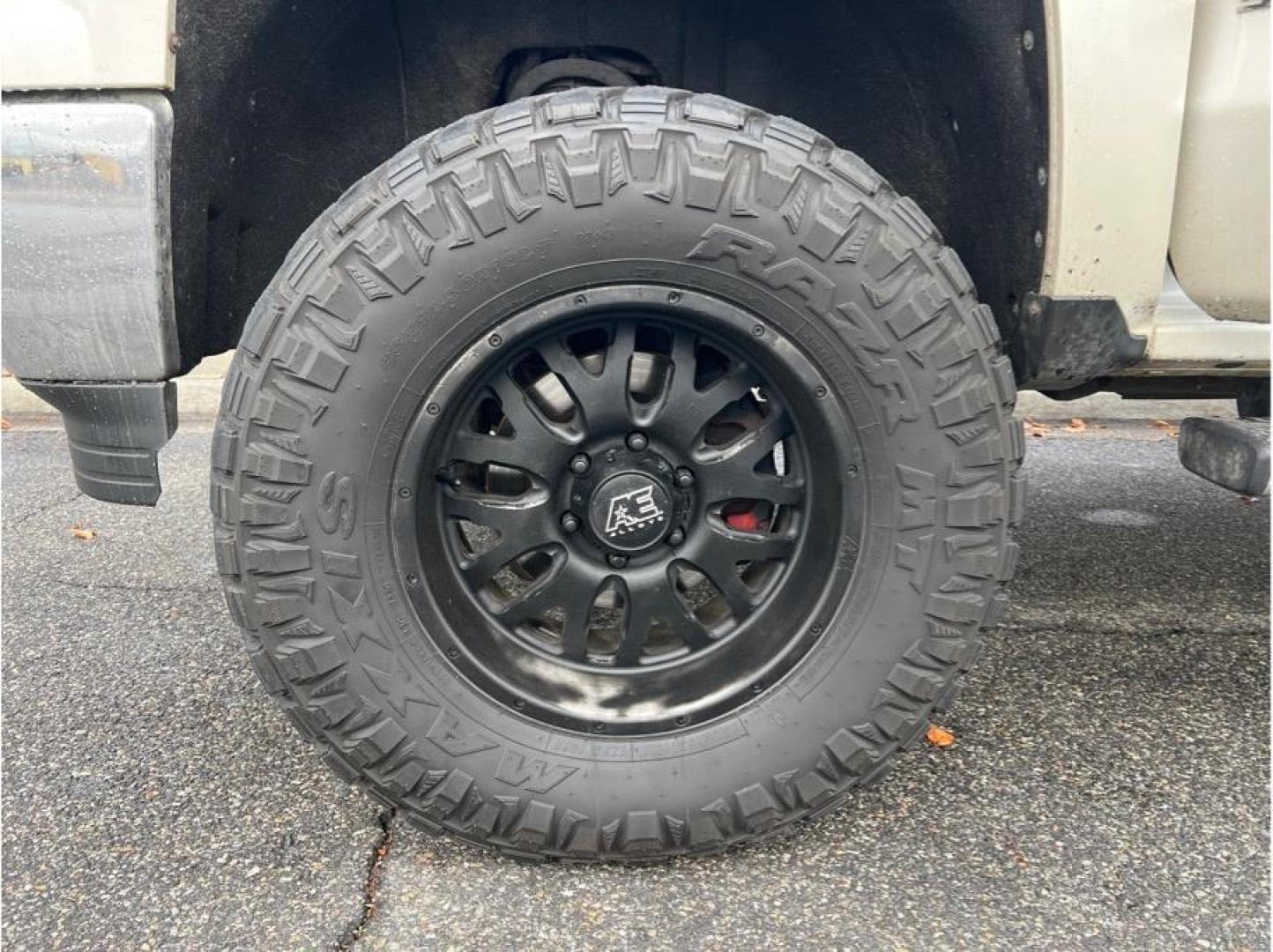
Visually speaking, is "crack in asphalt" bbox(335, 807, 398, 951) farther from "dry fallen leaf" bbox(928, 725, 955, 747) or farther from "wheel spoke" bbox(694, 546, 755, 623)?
"dry fallen leaf" bbox(928, 725, 955, 747)

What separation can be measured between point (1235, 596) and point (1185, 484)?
1.29 m

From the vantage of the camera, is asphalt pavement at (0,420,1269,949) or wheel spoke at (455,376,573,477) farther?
wheel spoke at (455,376,573,477)

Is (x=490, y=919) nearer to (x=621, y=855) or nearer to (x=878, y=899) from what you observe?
(x=621, y=855)

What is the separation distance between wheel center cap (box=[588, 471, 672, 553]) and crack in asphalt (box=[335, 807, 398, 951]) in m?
0.64

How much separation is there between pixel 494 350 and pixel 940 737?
47.2 inches

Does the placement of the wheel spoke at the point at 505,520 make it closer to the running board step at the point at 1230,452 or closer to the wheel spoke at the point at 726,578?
the wheel spoke at the point at 726,578

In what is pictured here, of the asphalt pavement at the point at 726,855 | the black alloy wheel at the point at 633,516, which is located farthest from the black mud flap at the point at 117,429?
the asphalt pavement at the point at 726,855

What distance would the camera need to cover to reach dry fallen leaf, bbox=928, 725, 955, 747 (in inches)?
75.0

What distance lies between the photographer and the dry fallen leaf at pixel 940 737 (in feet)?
6.25

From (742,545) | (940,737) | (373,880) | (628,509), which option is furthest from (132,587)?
(940,737)

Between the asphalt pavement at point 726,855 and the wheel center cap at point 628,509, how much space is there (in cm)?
55

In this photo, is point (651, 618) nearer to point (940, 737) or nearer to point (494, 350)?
point (494, 350)

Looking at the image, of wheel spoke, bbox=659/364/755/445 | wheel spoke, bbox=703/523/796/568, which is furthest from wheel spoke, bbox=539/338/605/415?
wheel spoke, bbox=703/523/796/568

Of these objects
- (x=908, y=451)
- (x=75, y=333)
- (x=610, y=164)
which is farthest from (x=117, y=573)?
(x=908, y=451)
